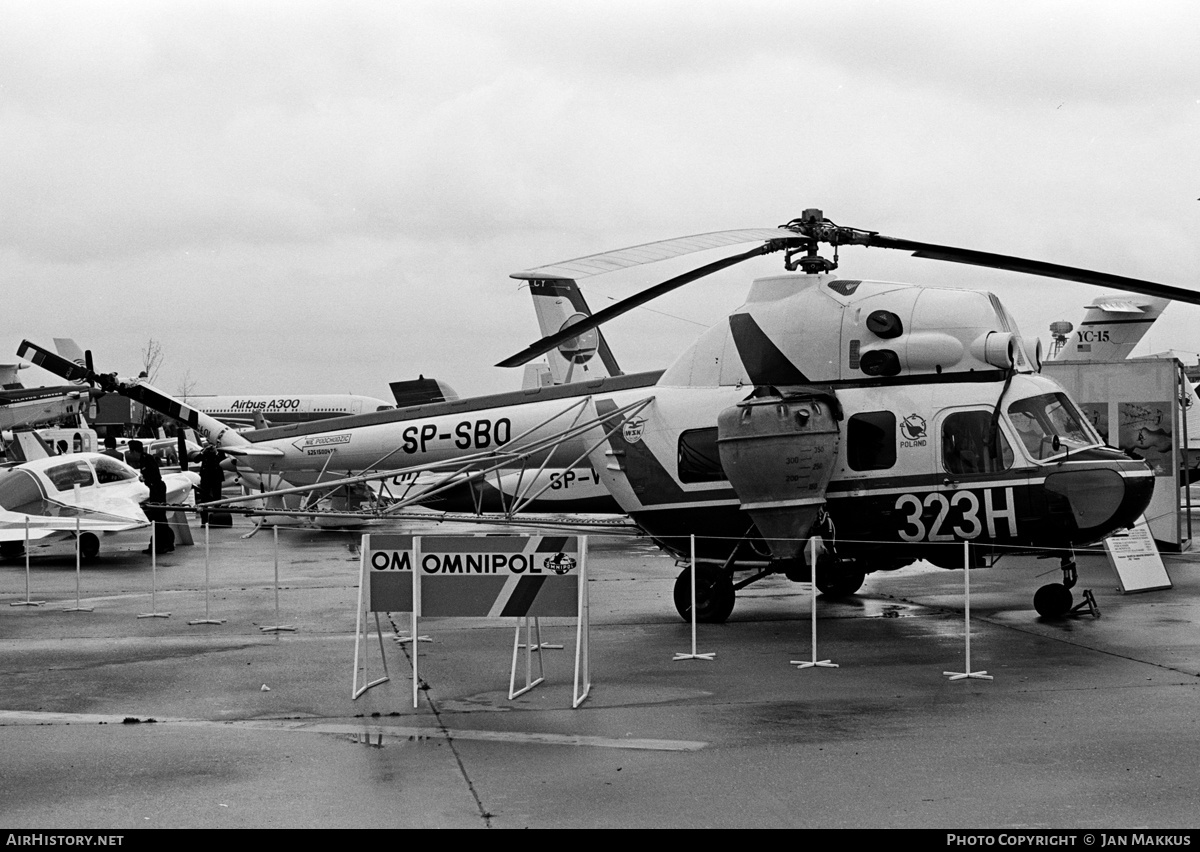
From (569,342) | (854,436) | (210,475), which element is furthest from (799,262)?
(210,475)

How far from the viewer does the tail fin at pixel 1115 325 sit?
34.0 m

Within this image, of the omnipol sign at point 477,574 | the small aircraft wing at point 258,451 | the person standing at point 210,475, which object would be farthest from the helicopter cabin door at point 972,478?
the person standing at point 210,475

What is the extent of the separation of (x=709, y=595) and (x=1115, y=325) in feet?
80.5

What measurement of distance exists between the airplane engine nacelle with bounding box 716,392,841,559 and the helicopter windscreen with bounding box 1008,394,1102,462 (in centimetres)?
176

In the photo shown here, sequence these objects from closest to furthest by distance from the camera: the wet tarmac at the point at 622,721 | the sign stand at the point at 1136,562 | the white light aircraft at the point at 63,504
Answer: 1. the wet tarmac at the point at 622,721
2. the sign stand at the point at 1136,562
3. the white light aircraft at the point at 63,504

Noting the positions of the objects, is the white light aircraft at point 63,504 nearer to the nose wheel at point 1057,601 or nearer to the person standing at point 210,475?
the person standing at point 210,475

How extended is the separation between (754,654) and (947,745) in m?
3.84

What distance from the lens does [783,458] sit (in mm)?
12742

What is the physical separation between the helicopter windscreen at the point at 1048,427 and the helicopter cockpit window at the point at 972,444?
0.24m

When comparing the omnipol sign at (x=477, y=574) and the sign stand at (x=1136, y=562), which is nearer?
the omnipol sign at (x=477, y=574)

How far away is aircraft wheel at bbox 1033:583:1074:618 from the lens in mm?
13914

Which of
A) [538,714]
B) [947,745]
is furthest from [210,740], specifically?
[947,745]

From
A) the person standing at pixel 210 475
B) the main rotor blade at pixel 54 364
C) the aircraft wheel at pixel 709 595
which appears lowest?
the aircraft wheel at pixel 709 595

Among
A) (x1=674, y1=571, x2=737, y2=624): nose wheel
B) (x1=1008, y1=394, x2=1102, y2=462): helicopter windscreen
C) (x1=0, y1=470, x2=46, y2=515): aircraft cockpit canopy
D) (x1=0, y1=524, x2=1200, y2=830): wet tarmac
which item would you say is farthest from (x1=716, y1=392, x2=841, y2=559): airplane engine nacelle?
(x1=0, y1=470, x2=46, y2=515): aircraft cockpit canopy
